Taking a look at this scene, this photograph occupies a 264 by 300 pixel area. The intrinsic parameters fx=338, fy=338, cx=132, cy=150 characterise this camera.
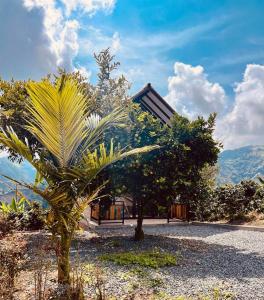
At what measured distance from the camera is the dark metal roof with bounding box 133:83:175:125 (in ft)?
73.7

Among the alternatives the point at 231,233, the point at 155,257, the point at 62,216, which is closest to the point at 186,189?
the point at 155,257

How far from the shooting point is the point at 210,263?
8.89 m

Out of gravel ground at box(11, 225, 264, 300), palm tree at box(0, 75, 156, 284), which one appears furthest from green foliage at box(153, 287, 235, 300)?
palm tree at box(0, 75, 156, 284)

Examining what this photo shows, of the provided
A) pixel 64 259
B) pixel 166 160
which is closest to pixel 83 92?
pixel 166 160

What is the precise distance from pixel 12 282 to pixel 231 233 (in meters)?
11.4

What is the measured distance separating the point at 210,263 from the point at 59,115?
19.3ft

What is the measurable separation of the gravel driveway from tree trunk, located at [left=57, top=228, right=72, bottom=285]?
3.43ft

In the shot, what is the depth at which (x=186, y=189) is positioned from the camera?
1187 cm

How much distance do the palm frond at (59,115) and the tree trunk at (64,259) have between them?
1.20m

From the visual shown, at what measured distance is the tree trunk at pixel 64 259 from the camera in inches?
217

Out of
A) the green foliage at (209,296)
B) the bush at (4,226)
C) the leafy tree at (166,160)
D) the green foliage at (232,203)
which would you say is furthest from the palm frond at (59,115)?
the green foliage at (232,203)

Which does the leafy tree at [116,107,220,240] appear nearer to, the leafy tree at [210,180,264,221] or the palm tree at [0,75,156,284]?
the palm tree at [0,75,156,284]

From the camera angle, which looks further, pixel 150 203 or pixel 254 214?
pixel 254 214

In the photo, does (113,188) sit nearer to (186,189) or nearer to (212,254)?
(186,189)
